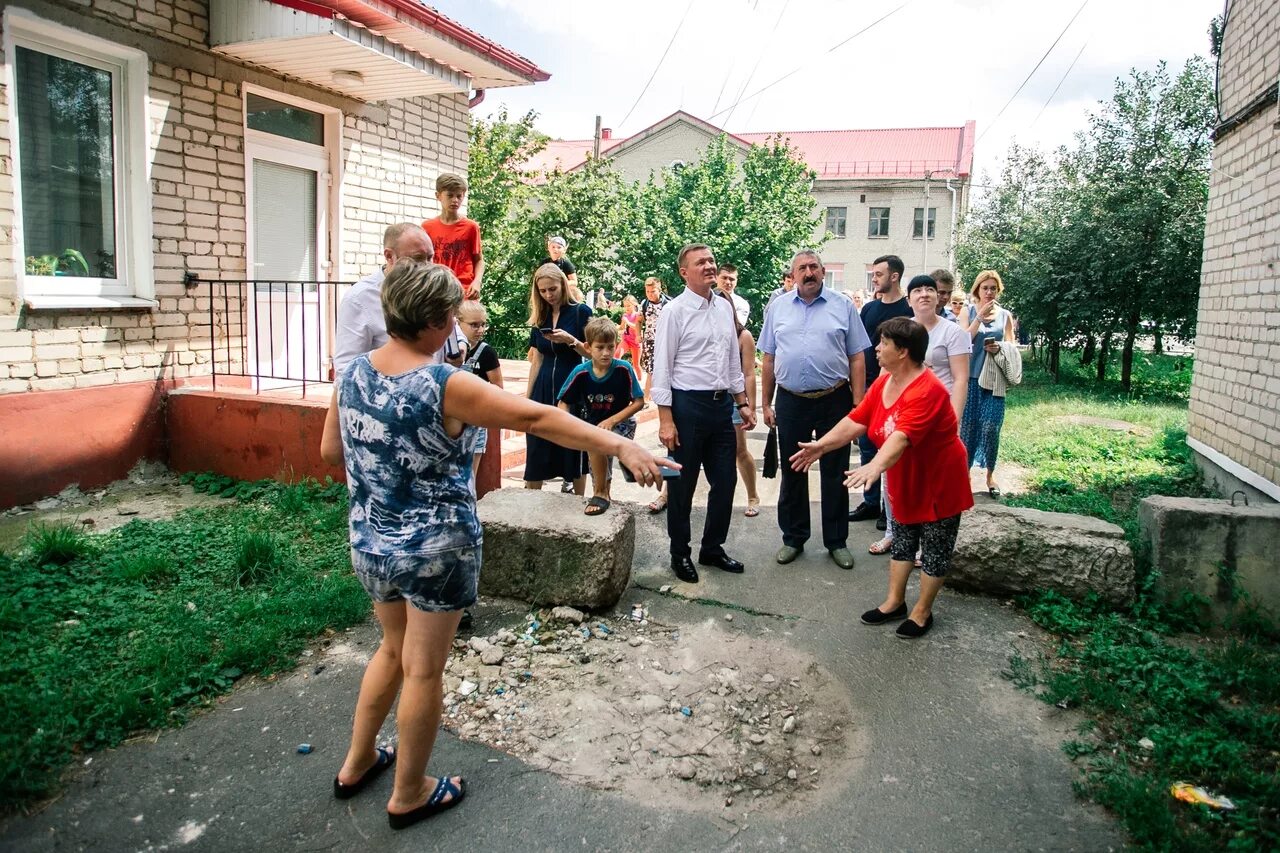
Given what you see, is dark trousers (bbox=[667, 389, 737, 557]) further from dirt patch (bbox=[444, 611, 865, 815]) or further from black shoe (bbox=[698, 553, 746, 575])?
dirt patch (bbox=[444, 611, 865, 815])

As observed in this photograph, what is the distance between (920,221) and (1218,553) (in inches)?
1527

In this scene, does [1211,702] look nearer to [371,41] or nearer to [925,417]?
[925,417]

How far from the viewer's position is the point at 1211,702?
3.38 meters

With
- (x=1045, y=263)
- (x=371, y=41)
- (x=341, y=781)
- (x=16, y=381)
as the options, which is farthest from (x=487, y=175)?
(x=341, y=781)

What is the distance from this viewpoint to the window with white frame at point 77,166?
587 centimetres

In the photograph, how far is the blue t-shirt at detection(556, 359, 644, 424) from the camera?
5.38m

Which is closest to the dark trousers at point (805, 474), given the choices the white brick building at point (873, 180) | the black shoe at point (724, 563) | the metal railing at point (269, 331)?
the black shoe at point (724, 563)

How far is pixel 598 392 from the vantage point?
540 centimetres

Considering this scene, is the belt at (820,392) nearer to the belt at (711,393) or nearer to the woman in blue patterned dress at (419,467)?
the belt at (711,393)

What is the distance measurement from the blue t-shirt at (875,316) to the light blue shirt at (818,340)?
0.69 metres

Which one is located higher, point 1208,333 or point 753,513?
point 1208,333

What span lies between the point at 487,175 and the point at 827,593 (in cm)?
1921

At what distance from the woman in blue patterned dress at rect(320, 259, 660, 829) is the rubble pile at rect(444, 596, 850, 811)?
2.49ft

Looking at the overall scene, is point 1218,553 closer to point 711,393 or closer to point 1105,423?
point 711,393
